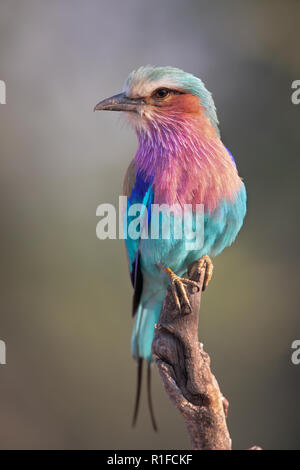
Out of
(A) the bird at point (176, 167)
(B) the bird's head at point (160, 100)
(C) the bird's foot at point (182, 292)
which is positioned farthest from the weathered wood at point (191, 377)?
(B) the bird's head at point (160, 100)

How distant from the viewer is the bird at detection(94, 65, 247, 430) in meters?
1.93

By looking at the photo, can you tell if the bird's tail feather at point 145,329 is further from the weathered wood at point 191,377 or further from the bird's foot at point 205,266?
the weathered wood at point 191,377

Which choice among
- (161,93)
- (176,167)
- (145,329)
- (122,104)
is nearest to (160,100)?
(161,93)

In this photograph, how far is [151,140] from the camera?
6.77ft

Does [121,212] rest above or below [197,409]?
above

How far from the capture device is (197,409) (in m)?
1.70

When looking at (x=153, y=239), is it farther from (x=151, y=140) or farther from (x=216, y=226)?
(x=151, y=140)

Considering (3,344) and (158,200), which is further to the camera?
(3,344)

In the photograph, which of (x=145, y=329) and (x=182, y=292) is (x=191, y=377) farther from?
(x=145, y=329)
